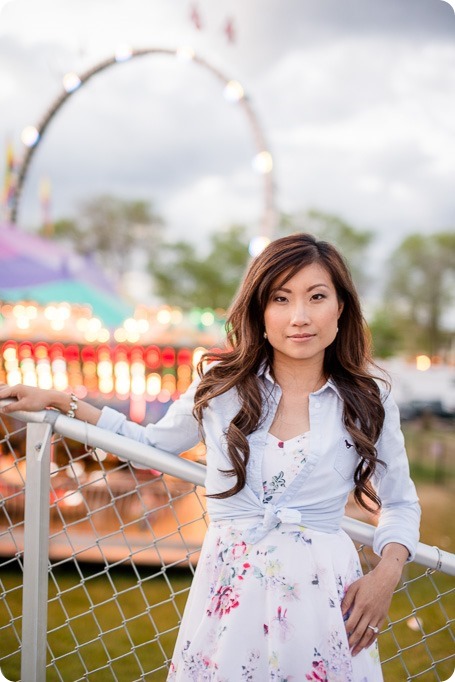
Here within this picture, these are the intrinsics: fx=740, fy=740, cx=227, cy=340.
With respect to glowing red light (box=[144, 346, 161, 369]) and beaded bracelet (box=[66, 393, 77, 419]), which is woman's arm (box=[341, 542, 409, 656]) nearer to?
beaded bracelet (box=[66, 393, 77, 419])

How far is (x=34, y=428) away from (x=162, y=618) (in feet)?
10.7

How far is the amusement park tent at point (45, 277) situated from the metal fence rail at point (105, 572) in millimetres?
1812

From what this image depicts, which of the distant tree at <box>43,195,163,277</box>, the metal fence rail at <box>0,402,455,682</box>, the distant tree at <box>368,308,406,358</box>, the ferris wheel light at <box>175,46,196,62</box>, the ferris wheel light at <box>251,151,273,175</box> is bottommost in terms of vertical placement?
the distant tree at <box>368,308,406,358</box>

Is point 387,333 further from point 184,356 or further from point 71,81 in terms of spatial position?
point 184,356

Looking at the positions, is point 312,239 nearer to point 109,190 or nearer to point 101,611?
point 101,611

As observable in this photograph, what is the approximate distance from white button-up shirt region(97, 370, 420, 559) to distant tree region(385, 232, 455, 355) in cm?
4086

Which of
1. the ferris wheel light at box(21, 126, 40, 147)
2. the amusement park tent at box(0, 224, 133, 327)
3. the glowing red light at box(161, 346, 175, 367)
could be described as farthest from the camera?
the ferris wheel light at box(21, 126, 40, 147)

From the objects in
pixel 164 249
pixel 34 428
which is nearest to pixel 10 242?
pixel 34 428

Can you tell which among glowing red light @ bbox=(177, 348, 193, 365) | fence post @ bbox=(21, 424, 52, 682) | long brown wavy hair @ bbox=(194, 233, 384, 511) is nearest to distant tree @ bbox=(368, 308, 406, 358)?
glowing red light @ bbox=(177, 348, 193, 365)

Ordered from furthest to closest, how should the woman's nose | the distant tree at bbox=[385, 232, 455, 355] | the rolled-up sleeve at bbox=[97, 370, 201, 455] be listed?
1. the distant tree at bbox=[385, 232, 455, 355]
2. the rolled-up sleeve at bbox=[97, 370, 201, 455]
3. the woman's nose

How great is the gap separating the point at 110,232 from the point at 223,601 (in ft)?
127

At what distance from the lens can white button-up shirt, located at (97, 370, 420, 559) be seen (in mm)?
1521

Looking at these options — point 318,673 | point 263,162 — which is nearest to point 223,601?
point 318,673

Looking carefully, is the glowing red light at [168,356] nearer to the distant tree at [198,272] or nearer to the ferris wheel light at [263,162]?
the ferris wheel light at [263,162]
